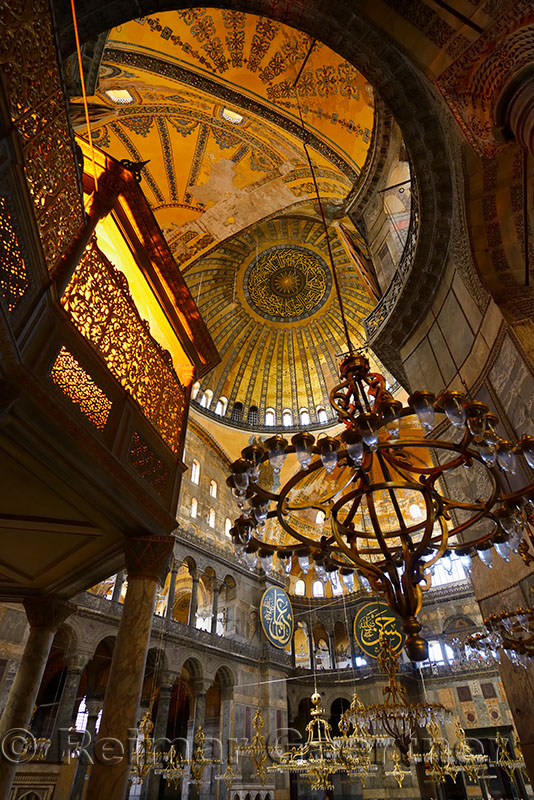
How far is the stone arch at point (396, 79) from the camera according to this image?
11.7 ft

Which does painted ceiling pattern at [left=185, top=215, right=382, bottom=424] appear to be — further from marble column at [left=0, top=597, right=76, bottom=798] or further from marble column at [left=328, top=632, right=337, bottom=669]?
marble column at [left=0, top=597, right=76, bottom=798]

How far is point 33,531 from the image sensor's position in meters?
4.29

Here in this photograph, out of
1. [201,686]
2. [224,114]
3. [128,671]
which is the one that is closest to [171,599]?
[201,686]

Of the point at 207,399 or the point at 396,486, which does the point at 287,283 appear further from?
the point at 396,486

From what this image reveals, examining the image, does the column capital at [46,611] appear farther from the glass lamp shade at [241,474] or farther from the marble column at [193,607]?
the marble column at [193,607]

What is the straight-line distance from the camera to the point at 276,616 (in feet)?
47.2

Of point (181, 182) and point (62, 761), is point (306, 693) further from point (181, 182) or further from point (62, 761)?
point (181, 182)

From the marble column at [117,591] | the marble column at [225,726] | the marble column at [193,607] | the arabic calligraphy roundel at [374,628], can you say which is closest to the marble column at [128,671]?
the marble column at [117,591]

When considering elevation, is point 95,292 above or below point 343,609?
below

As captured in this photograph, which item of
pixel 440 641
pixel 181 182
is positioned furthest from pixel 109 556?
pixel 440 641

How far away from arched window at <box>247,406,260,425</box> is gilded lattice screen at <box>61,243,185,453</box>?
11076 mm

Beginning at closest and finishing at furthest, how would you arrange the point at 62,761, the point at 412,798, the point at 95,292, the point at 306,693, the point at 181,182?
the point at 95,292 < the point at 62,761 < the point at 181,182 < the point at 412,798 < the point at 306,693

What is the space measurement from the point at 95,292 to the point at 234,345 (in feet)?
41.1

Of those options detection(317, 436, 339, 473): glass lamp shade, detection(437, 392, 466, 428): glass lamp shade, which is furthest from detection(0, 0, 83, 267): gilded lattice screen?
detection(437, 392, 466, 428): glass lamp shade
